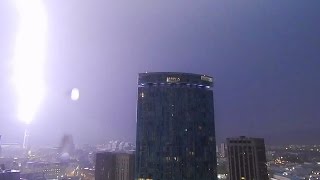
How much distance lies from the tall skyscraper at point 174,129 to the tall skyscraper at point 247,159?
4649 cm

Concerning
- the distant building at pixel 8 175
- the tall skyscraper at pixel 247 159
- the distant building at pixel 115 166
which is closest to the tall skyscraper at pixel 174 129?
the tall skyscraper at pixel 247 159

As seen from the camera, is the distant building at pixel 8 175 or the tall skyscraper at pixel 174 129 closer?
the tall skyscraper at pixel 174 129

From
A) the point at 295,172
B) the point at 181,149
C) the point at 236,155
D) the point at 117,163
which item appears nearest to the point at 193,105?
the point at 181,149

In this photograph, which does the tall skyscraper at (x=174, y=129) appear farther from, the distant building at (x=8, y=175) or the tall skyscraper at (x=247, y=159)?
the distant building at (x=8, y=175)

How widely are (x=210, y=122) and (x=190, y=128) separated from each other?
8974mm

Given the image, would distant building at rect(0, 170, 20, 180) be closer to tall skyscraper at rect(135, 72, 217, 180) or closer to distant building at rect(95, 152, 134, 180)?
distant building at rect(95, 152, 134, 180)

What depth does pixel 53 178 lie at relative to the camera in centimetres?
19862

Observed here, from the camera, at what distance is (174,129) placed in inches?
3750

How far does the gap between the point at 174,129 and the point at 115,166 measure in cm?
6481

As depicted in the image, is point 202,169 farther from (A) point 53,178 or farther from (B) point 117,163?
(A) point 53,178

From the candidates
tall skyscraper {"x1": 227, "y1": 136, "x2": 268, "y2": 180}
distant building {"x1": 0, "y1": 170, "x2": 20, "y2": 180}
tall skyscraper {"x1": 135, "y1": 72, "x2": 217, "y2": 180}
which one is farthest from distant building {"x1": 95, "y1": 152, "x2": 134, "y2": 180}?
tall skyscraper {"x1": 135, "y1": 72, "x2": 217, "y2": 180}

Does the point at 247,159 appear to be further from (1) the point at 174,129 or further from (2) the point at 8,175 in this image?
(2) the point at 8,175

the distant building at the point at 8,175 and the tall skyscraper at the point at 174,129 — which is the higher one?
the tall skyscraper at the point at 174,129

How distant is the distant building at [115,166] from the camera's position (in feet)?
471
